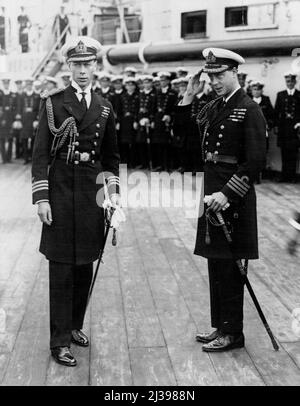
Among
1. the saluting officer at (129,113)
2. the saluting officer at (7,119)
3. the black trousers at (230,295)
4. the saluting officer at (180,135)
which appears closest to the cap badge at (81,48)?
the black trousers at (230,295)

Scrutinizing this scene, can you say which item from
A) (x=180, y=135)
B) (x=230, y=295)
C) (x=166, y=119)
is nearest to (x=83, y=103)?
(x=230, y=295)

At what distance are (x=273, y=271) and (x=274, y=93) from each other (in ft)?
20.4

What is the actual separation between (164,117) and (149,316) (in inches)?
284

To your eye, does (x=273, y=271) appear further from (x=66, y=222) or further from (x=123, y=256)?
(x=66, y=222)

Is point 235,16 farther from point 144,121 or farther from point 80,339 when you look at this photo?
point 80,339

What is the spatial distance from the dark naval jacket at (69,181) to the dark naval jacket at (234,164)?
0.65 metres

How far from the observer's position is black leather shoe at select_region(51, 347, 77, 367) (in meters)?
3.47

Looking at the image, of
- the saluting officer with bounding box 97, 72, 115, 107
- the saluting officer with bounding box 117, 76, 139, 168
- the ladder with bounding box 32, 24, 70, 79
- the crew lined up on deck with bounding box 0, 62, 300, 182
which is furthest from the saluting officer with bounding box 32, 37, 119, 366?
the ladder with bounding box 32, 24, 70, 79

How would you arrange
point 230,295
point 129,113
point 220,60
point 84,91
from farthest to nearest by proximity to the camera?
point 129,113 → point 230,295 → point 84,91 → point 220,60

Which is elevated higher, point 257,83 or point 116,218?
point 257,83

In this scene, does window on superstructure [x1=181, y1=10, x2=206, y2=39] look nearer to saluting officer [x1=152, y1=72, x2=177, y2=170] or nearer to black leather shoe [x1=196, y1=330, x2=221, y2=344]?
saluting officer [x1=152, y1=72, x2=177, y2=170]

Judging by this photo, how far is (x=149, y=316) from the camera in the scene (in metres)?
4.29

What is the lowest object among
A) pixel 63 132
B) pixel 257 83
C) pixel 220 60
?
pixel 63 132

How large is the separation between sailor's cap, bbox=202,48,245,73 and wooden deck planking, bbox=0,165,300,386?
1674 mm
